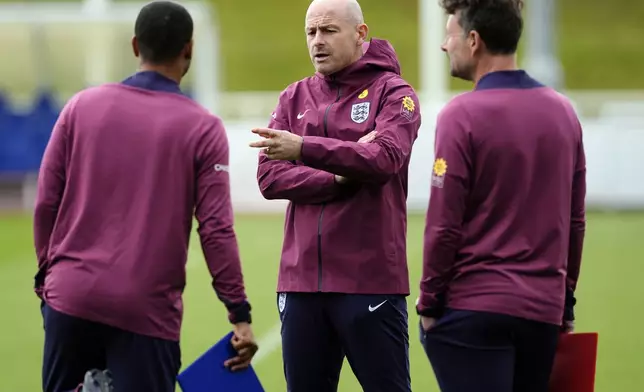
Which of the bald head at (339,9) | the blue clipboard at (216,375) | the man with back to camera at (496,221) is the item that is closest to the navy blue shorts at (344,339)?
the blue clipboard at (216,375)

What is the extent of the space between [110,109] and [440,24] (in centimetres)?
1856

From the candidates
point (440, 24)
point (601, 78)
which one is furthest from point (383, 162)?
point (601, 78)

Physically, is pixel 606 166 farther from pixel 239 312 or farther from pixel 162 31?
pixel 162 31

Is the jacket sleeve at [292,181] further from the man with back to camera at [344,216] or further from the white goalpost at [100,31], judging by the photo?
the white goalpost at [100,31]

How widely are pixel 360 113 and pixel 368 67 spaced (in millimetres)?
208

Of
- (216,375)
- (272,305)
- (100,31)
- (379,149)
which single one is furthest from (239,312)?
(100,31)

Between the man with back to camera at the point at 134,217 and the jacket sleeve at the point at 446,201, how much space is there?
0.76m

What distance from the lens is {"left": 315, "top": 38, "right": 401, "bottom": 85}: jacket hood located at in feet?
15.8

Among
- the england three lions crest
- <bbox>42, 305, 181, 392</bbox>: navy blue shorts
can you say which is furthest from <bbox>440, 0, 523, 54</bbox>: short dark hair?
<bbox>42, 305, 181, 392</bbox>: navy blue shorts

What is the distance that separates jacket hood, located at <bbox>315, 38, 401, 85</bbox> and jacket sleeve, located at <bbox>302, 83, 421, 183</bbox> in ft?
0.43

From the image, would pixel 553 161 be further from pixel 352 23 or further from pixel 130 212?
pixel 130 212

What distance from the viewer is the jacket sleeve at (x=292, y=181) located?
183 inches

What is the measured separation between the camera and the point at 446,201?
4168 millimetres

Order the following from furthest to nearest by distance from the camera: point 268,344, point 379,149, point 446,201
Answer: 1. point 268,344
2. point 379,149
3. point 446,201
